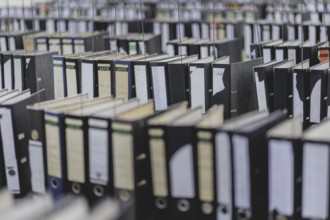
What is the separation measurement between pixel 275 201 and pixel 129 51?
2.44 meters

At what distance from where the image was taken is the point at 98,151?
1938 mm

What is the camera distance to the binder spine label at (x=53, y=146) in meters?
2.03

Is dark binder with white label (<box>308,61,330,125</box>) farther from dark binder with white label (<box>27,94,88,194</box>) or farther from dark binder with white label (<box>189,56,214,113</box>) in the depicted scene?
dark binder with white label (<box>27,94,88,194</box>)

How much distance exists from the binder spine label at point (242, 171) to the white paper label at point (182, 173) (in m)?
0.14

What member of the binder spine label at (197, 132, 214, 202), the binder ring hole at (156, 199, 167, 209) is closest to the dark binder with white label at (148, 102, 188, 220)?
the binder ring hole at (156, 199, 167, 209)

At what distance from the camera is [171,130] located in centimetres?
183

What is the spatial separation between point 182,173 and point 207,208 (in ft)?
0.42

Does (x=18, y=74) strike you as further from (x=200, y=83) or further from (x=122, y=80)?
(x=200, y=83)

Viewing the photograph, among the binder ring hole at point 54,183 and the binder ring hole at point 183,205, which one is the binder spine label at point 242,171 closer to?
the binder ring hole at point 183,205

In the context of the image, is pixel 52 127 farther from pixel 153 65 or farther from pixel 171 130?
pixel 153 65

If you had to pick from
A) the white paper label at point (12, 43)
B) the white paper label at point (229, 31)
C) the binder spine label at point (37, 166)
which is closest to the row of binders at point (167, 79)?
the binder spine label at point (37, 166)

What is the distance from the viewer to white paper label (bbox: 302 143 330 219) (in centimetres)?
168

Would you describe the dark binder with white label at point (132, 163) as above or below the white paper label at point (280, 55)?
below

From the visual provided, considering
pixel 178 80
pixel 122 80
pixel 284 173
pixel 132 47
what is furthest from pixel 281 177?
pixel 132 47
